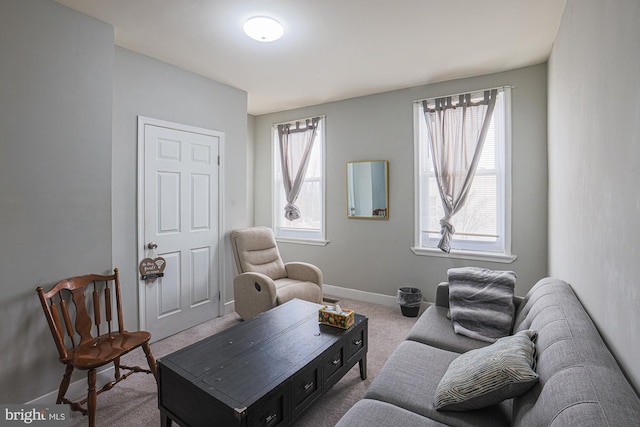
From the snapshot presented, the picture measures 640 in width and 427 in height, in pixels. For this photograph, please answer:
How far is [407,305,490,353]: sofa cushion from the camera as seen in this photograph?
193 centimetres

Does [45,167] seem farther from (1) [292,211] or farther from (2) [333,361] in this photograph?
(1) [292,211]

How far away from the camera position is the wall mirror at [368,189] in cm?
392

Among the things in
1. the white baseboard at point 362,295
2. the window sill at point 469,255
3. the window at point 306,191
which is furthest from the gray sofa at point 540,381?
the window at point 306,191

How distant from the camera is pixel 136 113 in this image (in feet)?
9.32

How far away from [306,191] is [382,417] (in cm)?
356

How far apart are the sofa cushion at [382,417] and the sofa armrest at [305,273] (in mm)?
2170

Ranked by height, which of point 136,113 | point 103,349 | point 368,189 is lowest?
point 103,349

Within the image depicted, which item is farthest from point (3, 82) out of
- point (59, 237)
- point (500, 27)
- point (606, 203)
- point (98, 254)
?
point (500, 27)

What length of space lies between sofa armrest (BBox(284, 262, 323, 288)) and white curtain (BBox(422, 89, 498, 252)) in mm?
1415

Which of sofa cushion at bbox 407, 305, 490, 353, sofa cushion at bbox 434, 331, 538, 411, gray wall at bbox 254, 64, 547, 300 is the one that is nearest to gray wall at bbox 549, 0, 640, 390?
sofa cushion at bbox 434, 331, 538, 411

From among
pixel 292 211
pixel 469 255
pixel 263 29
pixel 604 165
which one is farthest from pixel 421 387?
pixel 292 211

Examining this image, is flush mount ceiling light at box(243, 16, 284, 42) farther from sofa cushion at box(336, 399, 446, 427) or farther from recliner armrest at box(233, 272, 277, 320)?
sofa cushion at box(336, 399, 446, 427)

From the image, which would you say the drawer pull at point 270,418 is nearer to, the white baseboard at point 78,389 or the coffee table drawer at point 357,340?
the coffee table drawer at point 357,340

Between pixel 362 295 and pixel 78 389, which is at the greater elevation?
pixel 362 295
